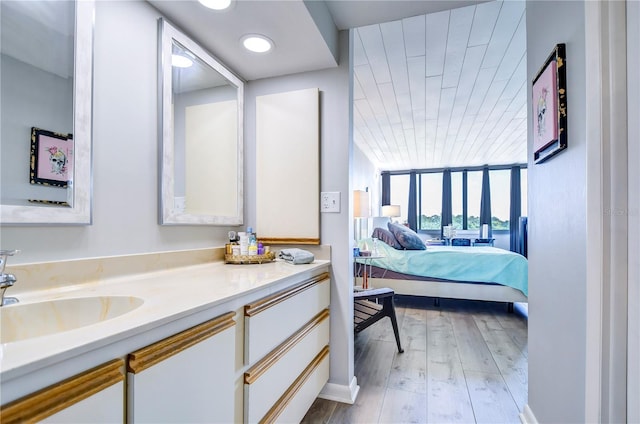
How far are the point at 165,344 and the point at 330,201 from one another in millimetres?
1222

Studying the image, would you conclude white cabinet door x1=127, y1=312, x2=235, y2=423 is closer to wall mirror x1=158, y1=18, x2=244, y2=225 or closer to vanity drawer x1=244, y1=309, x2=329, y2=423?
vanity drawer x1=244, y1=309, x2=329, y2=423

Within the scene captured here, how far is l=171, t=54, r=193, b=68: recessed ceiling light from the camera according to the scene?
139 centimetres

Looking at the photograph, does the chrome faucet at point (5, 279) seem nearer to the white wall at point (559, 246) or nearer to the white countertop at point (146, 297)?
the white countertop at point (146, 297)

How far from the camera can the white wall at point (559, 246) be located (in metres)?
0.94

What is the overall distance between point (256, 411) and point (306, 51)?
5.52ft

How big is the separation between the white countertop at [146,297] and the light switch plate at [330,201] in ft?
1.10

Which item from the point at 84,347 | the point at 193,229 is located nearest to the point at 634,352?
the point at 84,347

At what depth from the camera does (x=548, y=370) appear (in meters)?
1.23

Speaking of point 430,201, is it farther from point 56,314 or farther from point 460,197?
point 56,314

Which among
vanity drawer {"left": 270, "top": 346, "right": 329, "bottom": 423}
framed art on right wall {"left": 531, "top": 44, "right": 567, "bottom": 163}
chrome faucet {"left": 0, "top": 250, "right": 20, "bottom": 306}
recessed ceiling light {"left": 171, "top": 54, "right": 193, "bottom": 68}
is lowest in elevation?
vanity drawer {"left": 270, "top": 346, "right": 329, "bottom": 423}

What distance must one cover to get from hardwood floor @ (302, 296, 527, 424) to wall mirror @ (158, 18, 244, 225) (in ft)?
4.08

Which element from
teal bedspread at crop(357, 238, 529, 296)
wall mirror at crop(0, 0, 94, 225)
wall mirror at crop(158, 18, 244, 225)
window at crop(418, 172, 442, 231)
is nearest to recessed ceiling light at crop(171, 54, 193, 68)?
wall mirror at crop(158, 18, 244, 225)

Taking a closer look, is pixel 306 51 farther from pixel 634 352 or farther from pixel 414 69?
pixel 634 352

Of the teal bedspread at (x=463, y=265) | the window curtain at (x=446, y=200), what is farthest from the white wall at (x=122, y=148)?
the window curtain at (x=446, y=200)
